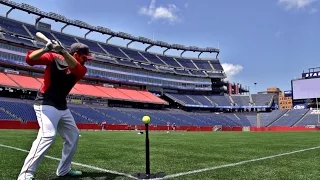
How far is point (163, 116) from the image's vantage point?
72062 millimetres

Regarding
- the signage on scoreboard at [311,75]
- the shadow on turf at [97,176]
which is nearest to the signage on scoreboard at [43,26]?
the signage on scoreboard at [311,75]

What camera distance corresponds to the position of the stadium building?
187 feet

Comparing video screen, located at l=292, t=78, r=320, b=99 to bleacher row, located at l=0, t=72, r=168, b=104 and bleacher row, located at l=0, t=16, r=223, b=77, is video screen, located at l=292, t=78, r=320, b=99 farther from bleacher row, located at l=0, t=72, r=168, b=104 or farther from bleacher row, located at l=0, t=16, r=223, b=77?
bleacher row, located at l=0, t=72, r=168, b=104

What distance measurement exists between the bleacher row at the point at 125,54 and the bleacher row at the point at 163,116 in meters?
16.1

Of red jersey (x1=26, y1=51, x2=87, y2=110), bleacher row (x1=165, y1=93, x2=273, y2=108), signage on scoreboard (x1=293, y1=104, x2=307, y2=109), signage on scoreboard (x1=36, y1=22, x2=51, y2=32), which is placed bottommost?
red jersey (x1=26, y1=51, x2=87, y2=110)

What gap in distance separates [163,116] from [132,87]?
16292 mm

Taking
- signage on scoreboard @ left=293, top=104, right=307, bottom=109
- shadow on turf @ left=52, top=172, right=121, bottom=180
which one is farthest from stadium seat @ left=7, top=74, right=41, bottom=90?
signage on scoreboard @ left=293, top=104, right=307, bottom=109

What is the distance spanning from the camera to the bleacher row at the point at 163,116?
4750 cm

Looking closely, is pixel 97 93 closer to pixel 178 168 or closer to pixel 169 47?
pixel 169 47

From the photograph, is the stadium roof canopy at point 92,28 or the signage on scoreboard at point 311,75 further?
the signage on scoreboard at point 311,75

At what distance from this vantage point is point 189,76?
9719cm

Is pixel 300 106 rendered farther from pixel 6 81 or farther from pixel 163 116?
pixel 6 81

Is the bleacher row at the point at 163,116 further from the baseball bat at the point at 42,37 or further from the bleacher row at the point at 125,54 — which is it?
the baseball bat at the point at 42,37

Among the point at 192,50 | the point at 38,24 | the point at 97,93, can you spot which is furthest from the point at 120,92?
the point at 192,50
